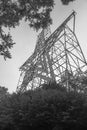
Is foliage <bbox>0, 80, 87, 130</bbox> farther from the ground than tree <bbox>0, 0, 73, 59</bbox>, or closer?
closer

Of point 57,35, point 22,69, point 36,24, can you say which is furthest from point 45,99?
point 22,69

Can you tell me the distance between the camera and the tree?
13.0 metres

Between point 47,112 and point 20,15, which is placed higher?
point 20,15

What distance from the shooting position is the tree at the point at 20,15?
1303cm

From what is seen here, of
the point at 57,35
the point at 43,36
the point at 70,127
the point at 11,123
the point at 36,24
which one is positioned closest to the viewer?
the point at 70,127

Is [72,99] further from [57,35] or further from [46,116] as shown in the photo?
[57,35]

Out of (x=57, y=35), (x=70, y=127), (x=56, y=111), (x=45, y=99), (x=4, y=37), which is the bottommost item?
(x=70, y=127)

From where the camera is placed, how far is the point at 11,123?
1227cm

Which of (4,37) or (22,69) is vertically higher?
(22,69)

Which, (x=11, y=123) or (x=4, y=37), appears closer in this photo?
(x=11, y=123)

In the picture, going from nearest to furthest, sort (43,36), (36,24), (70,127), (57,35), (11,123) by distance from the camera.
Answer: (70,127), (11,123), (36,24), (57,35), (43,36)

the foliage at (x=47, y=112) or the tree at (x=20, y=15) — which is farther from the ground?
the tree at (x=20, y=15)

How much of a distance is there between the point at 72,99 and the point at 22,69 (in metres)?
12.4

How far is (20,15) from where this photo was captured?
13.4m
